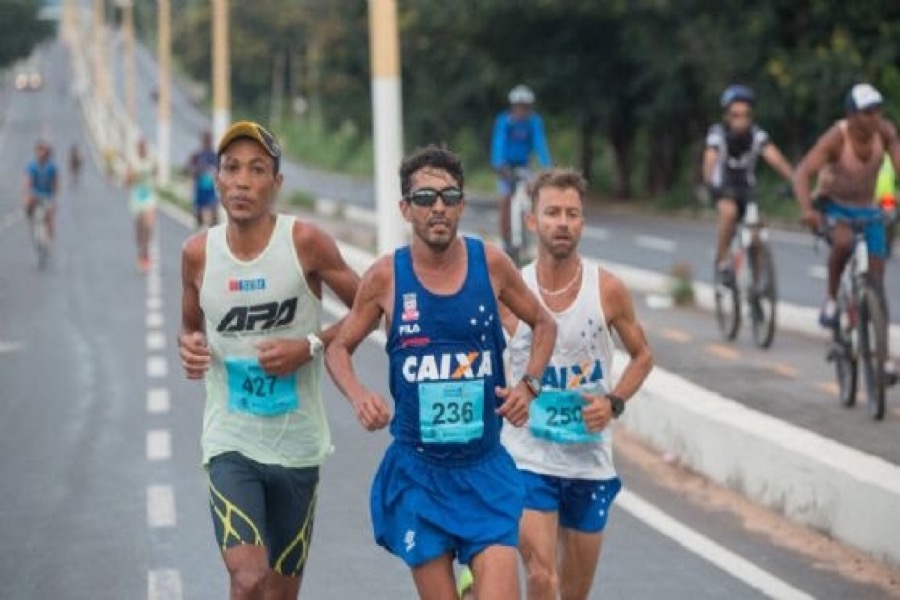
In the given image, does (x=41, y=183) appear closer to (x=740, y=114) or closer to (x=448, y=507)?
(x=740, y=114)

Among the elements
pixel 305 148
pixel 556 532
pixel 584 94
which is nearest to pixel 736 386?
pixel 556 532

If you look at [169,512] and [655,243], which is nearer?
[169,512]

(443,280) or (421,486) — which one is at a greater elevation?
(443,280)

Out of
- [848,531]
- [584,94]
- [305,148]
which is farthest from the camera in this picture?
[305,148]

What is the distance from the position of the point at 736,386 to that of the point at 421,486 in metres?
8.62


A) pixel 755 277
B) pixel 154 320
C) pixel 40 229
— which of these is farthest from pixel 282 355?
pixel 40 229

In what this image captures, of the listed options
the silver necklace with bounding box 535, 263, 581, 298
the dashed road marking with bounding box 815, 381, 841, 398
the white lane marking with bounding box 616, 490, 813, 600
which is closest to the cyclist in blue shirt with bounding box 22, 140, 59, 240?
the dashed road marking with bounding box 815, 381, 841, 398

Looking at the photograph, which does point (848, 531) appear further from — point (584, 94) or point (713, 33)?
point (584, 94)

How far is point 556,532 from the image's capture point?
747 cm

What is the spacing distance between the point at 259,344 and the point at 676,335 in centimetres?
1245

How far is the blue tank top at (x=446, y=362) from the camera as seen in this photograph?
21.4ft

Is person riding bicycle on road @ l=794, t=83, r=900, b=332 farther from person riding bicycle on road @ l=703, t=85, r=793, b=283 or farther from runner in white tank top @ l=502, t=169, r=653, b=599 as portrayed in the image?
runner in white tank top @ l=502, t=169, r=653, b=599

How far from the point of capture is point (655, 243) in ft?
127

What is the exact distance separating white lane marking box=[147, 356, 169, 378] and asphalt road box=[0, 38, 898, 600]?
0.7 inches
